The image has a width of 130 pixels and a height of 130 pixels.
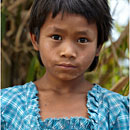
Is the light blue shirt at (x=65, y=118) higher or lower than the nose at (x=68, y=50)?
lower

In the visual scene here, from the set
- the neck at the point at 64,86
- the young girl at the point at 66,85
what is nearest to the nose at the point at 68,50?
the young girl at the point at 66,85

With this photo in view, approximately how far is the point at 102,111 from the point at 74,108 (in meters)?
0.09

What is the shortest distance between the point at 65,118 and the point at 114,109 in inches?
6.4

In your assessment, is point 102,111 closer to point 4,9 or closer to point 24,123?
point 24,123

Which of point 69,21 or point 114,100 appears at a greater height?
point 69,21

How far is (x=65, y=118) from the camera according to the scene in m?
0.84

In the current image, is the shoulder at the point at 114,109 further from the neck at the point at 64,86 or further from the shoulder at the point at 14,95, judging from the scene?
the shoulder at the point at 14,95

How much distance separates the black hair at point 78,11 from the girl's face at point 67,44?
0.02m

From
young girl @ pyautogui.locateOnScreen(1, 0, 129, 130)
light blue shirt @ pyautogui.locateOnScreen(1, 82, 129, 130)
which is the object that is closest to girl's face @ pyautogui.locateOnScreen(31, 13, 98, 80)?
young girl @ pyautogui.locateOnScreen(1, 0, 129, 130)

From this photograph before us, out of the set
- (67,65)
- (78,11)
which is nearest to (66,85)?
(67,65)

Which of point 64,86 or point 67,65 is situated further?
point 64,86

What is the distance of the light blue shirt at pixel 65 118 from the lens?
32.8 inches

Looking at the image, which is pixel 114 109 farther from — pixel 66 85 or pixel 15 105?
pixel 15 105

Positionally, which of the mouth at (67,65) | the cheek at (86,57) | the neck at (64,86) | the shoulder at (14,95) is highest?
the cheek at (86,57)
